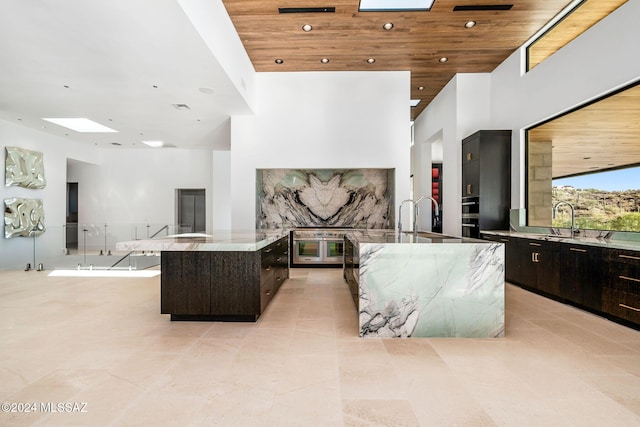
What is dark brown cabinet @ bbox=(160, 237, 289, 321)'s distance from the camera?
3312 mm

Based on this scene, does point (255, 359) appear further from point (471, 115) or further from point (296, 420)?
point (471, 115)

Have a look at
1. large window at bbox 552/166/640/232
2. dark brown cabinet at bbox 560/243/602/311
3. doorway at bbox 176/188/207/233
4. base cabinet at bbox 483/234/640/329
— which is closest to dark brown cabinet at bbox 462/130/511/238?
base cabinet at bbox 483/234/640/329

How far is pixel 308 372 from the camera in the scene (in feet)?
7.57

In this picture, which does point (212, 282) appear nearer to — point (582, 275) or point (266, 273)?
A: point (266, 273)

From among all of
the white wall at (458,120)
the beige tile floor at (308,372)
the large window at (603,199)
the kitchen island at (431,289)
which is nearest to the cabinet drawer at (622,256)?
the large window at (603,199)

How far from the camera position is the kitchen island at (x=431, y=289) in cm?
294

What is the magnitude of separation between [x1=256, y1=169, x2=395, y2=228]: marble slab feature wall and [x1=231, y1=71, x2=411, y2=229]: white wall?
0.57m

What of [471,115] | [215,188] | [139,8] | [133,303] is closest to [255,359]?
[133,303]

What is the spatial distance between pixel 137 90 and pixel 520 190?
6377mm

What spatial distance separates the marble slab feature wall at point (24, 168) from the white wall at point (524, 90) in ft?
30.7

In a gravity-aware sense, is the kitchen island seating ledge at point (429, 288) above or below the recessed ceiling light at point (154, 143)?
below

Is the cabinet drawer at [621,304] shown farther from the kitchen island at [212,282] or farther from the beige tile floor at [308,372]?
the kitchen island at [212,282]

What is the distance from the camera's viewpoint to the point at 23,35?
3576 mm

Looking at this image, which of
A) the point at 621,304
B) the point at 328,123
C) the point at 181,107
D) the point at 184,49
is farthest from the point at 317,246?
A: the point at 621,304
